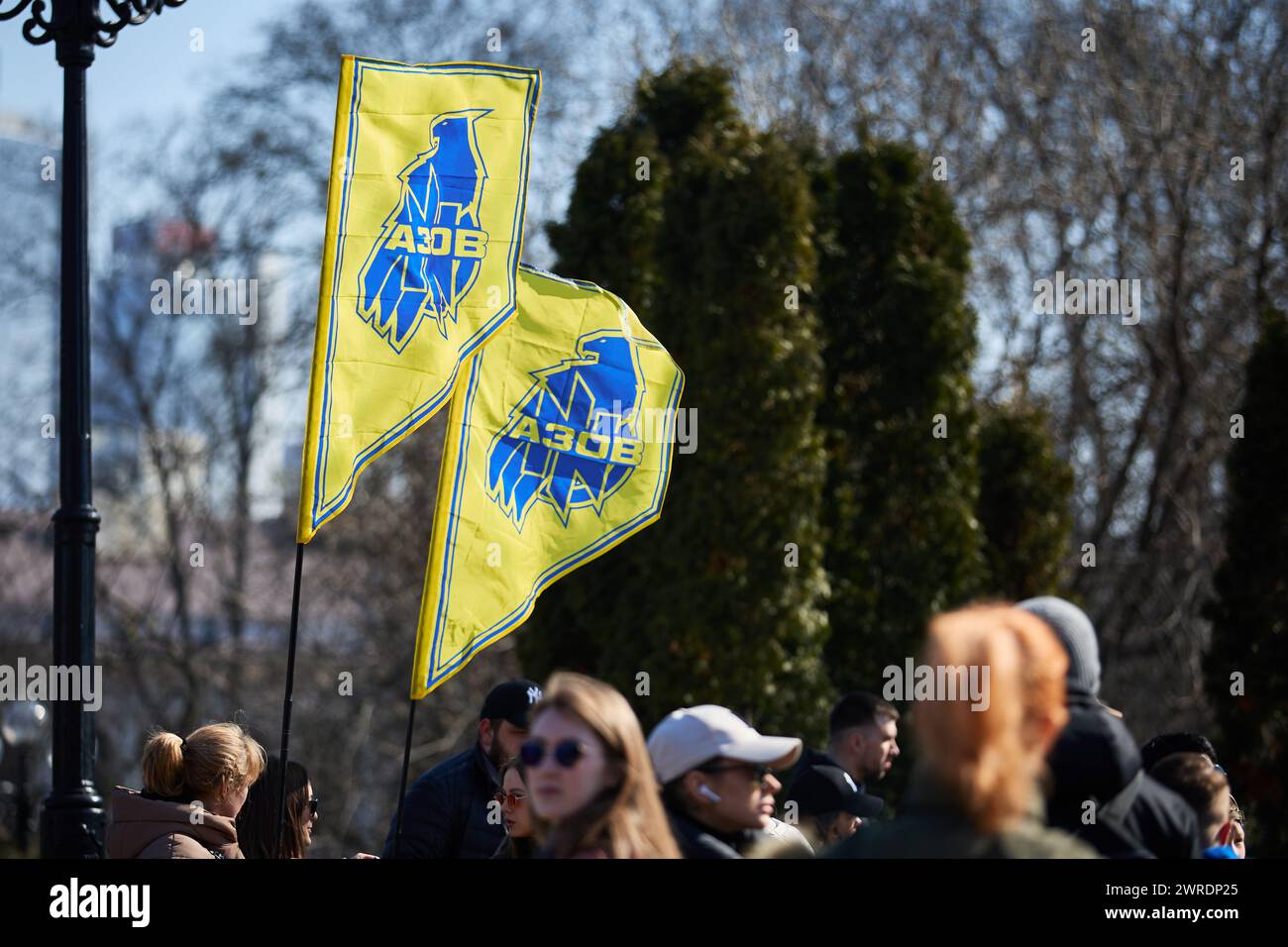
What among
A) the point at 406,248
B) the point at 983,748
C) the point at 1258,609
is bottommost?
the point at 1258,609

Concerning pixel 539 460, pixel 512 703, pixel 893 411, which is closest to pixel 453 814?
pixel 512 703

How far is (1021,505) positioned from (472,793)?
909 centimetres

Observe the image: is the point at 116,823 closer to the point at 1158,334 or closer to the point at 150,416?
the point at 1158,334

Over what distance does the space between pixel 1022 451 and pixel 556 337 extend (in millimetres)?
8771

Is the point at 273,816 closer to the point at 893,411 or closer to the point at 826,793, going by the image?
the point at 826,793

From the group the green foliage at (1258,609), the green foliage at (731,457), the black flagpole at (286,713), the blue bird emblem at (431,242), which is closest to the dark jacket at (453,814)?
the black flagpole at (286,713)

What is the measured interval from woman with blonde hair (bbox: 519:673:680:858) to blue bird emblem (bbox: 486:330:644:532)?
8.26ft

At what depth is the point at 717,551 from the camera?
A: 37.5ft

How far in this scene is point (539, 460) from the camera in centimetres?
601

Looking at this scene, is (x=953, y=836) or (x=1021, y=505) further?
(x=1021, y=505)

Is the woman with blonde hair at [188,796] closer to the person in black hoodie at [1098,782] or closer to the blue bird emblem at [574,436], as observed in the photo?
the blue bird emblem at [574,436]

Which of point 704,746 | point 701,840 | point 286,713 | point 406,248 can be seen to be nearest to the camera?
point 701,840
